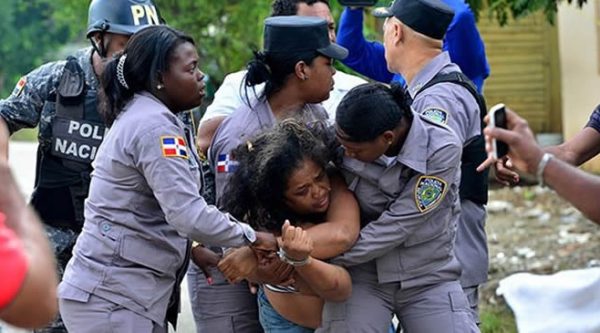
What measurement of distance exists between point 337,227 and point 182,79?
78cm

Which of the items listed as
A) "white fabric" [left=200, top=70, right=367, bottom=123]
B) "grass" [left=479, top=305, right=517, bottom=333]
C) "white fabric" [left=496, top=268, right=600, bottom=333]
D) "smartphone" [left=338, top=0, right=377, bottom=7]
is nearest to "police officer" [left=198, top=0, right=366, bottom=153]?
"white fabric" [left=200, top=70, right=367, bottom=123]

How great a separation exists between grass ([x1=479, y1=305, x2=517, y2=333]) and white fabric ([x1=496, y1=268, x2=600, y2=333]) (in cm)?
12

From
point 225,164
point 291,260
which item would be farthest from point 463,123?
point 291,260

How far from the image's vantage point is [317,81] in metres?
4.82

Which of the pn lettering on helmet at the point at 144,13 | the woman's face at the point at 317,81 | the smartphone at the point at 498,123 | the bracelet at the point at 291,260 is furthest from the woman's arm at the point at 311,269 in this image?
the pn lettering on helmet at the point at 144,13

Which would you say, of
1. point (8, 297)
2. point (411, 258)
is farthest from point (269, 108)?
point (8, 297)

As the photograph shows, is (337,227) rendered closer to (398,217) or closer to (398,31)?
(398,217)

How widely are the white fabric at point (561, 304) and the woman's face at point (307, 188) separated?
282cm

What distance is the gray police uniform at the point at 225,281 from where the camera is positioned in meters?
4.80

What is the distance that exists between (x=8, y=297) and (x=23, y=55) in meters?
23.7

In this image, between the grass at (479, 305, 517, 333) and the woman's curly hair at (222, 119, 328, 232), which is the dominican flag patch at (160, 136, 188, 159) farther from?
the grass at (479, 305, 517, 333)

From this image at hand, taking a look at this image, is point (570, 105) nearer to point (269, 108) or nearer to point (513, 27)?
point (513, 27)

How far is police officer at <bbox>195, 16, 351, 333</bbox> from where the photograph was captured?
480 centimetres

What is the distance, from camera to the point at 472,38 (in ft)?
18.3
